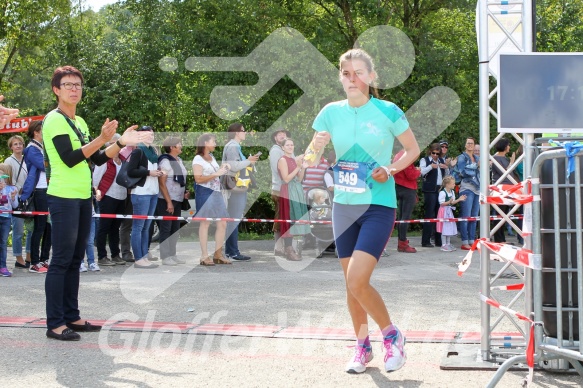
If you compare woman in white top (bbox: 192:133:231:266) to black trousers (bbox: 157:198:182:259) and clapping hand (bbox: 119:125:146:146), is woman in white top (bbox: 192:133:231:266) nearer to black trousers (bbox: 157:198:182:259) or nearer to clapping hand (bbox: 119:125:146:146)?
black trousers (bbox: 157:198:182:259)

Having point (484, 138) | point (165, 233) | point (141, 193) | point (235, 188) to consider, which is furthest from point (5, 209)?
point (484, 138)

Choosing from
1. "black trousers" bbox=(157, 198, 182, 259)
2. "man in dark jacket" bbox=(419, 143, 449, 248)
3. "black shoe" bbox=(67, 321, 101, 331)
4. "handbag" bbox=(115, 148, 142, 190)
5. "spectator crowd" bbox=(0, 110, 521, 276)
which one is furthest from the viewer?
"man in dark jacket" bbox=(419, 143, 449, 248)

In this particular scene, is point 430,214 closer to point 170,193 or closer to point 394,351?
point 170,193

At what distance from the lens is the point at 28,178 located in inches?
430

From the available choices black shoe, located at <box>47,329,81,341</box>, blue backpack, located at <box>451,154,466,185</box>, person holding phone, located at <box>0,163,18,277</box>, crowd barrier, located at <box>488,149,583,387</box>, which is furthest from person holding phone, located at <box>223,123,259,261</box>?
crowd barrier, located at <box>488,149,583,387</box>

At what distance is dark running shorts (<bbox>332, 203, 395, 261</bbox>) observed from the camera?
544 centimetres

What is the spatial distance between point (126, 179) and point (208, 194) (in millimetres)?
1271

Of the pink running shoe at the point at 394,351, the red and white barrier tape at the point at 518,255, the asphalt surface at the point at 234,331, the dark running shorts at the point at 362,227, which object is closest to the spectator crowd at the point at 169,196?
the asphalt surface at the point at 234,331

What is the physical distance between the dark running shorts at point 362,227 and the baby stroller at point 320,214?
24.4 ft

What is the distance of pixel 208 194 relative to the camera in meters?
12.1

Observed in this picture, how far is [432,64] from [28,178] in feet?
40.9

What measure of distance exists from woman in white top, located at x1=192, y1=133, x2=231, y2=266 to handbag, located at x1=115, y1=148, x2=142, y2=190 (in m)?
0.92

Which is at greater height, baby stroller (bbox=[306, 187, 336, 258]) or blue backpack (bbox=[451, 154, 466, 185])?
blue backpack (bbox=[451, 154, 466, 185])

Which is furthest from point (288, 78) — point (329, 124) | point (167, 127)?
point (329, 124)
